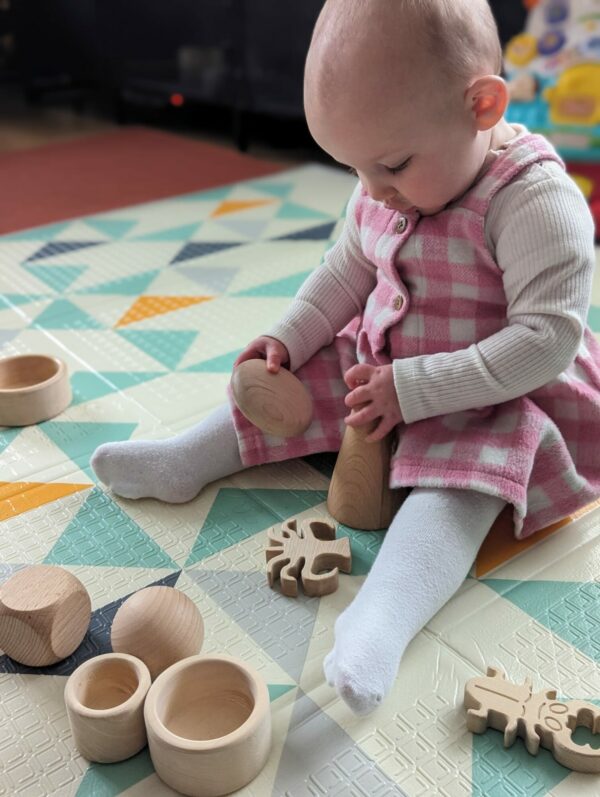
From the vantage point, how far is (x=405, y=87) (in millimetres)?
610

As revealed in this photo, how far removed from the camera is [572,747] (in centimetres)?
54

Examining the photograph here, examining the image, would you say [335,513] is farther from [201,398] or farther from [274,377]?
[201,398]

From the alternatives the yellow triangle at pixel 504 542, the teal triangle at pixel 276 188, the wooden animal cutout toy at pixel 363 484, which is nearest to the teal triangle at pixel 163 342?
the wooden animal cutout toy at pixel 363 484

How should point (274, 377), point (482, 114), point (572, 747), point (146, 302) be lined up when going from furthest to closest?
1. point (146, 302)
2. point (274, 377)
3. point (482, 114)
4. point (572, 747)

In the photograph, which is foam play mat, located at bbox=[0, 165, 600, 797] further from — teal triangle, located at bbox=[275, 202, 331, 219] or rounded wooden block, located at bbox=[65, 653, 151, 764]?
teal triangle, located at bbox=[275, 202, 331, 219]

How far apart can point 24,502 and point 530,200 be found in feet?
1.74

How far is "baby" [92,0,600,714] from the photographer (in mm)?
610

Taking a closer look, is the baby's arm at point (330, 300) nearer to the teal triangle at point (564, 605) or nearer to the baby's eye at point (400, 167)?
the baby's eye at point (400, 167)

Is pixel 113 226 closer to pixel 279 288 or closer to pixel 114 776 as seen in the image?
pixel 279 288

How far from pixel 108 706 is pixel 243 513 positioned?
249mm

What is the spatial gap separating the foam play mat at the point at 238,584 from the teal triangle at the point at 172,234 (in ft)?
0.99

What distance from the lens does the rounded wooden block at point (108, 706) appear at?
0.54 m

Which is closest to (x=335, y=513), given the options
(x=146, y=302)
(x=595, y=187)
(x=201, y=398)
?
(x=201, y=398)

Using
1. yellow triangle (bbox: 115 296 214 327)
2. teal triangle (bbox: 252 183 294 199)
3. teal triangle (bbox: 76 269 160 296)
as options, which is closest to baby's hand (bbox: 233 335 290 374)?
yellow triangle (bbox: 115 296 214 327)
